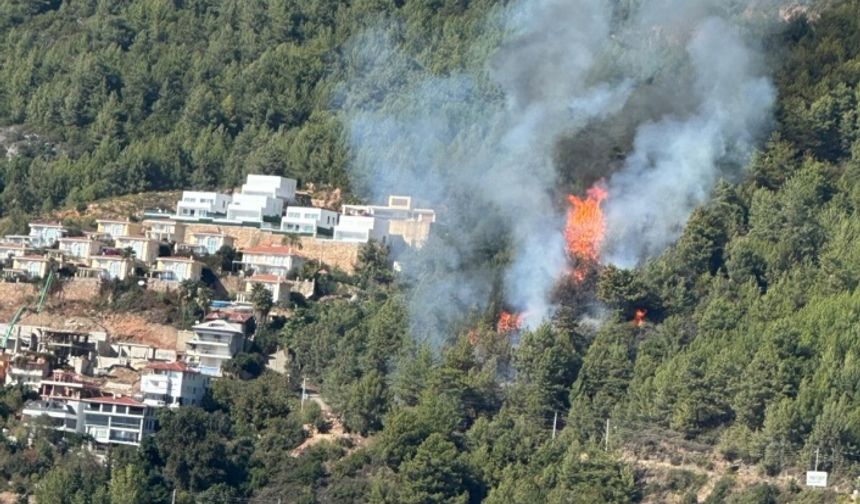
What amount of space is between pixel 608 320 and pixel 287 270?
13.4m

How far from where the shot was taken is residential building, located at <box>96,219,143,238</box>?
90.7m

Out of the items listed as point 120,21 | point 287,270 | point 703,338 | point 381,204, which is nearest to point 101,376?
point 287,270

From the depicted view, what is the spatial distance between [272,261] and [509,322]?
11.1 metres

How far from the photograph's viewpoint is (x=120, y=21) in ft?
360

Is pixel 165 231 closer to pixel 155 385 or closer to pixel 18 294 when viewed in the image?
pixel 18 294

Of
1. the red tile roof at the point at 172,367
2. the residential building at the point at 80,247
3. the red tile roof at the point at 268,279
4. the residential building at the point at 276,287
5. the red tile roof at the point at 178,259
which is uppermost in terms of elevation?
the residential building at the point at 80,247

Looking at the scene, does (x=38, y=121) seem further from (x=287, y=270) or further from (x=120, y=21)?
(x=287, y=270)

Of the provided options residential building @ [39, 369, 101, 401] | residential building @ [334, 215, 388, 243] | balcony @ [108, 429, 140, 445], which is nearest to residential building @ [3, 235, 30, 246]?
residential building @ [334, 215, 388, 243]

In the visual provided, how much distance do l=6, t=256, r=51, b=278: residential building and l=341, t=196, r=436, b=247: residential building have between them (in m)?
10.4

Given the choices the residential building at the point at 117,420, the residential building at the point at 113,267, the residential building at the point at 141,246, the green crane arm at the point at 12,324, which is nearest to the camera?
the residential building at the point at 117,420

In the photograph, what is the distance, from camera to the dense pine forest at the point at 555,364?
69.9m

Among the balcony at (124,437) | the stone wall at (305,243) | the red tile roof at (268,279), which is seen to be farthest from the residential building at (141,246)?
the balcony at (124,437)

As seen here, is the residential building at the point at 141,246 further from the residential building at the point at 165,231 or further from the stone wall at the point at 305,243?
the stone wall at the point at 305,243

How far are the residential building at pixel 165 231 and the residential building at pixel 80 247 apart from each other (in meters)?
2.46
